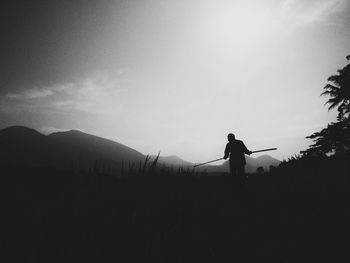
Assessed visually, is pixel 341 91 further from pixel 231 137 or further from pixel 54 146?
pixel 54 146

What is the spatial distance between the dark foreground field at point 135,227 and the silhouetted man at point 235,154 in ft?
10.9

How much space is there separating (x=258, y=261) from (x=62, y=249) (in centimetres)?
251

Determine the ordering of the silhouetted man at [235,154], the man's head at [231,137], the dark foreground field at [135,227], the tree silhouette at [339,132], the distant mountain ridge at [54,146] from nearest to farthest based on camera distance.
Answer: the dark foreground field at [135,227] → the silhouetted man at [235,154] → the man's head at [231,137] → the tree silhouette at [339,132] → the distant mountain ridge at [54,146]

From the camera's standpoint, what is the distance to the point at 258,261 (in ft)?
8.82

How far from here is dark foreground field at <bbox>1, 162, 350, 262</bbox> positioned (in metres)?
1.28

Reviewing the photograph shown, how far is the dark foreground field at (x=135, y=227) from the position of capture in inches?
50.4

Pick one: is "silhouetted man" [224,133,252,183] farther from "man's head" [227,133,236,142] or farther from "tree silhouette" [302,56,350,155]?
"tree silhouette" [302,56,350,155]

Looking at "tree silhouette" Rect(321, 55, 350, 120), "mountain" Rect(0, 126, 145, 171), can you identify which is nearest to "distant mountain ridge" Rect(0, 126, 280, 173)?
"mountain" Rect(0, 126, 145, 171)

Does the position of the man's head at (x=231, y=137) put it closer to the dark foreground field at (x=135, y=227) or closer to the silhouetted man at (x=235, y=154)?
the silhouetted man at (x=235, y=154)

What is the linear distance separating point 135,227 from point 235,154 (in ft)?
22.8

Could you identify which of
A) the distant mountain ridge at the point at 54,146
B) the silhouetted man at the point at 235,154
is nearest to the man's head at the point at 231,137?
the silhouetted man at the point at 235,154

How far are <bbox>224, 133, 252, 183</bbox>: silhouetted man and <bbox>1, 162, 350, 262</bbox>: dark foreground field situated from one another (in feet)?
10.9

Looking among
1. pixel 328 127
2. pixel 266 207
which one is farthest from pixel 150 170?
pixel 328 127

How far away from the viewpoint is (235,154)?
7984 millimetres
